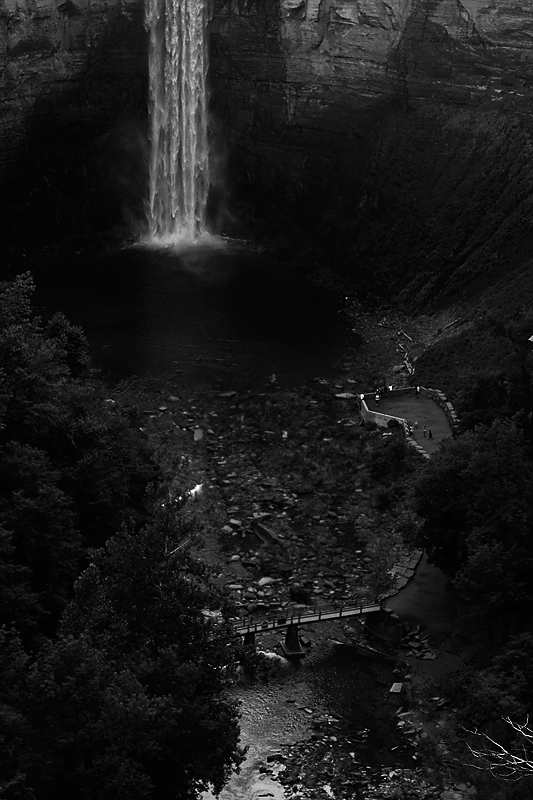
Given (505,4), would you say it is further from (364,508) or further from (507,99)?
(364,508)

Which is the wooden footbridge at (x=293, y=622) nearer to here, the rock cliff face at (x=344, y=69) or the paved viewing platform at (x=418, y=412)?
the paved viewing platform at (x=418, y=412)

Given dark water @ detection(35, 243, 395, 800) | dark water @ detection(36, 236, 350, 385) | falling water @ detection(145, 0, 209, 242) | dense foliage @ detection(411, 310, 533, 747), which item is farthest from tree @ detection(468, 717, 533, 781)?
falling water @ detection(145, 0, 209, 242)

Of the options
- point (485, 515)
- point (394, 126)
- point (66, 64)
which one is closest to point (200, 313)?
point (394, 126)

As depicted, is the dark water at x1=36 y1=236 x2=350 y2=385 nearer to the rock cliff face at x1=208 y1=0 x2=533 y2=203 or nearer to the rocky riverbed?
the rocky riverbed

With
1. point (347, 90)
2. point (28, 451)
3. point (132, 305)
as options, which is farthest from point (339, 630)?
point (347, 90)

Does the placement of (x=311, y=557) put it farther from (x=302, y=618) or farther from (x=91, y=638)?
(x=91, y=638)
